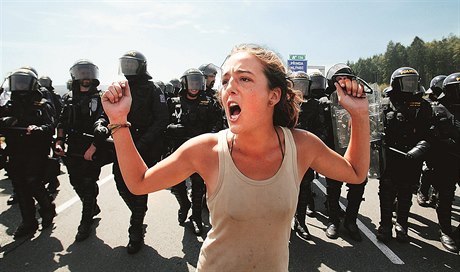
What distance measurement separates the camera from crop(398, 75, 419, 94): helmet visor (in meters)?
4.01

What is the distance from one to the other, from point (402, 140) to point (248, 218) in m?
3.72

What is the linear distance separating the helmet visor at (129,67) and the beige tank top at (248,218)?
125 inches

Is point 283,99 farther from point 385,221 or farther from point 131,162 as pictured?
point 385,221

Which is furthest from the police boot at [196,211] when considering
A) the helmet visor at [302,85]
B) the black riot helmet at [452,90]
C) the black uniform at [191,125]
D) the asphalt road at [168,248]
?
the black riot helmet at [452,90]

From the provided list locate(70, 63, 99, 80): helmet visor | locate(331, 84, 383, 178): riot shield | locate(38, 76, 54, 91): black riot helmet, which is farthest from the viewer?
locate(38, 76, 54, 91): black riot helmet

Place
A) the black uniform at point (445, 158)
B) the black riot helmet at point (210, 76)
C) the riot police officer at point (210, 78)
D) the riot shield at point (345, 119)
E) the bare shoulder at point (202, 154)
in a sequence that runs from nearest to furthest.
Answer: the bare shoulder at point (202, 154), the riot shield at point (345, 119), the black uniform at point (445, 158), the riot police officer at point (210, 78), the black riot helmet at point (210, 76)

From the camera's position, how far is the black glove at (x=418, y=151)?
3.69 m

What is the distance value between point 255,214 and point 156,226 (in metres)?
3.71

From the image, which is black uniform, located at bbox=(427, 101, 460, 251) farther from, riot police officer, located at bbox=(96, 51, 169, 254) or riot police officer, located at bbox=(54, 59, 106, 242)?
riot police officer, located at bbox=(54, 59, 106, 242)

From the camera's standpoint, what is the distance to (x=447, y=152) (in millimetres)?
3971

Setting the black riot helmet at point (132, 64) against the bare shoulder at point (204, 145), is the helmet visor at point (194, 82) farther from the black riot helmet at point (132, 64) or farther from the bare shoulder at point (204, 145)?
the bare shoulder at point (204, 145)

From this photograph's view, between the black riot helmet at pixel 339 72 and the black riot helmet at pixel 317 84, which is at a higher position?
the black riot helmet at pixel 339 72

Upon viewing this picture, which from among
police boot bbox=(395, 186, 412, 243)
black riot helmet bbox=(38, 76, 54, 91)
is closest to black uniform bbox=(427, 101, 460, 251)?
police boot bbox=(395, 186, 412, 243)

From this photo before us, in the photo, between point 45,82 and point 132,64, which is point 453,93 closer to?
point 132,64
